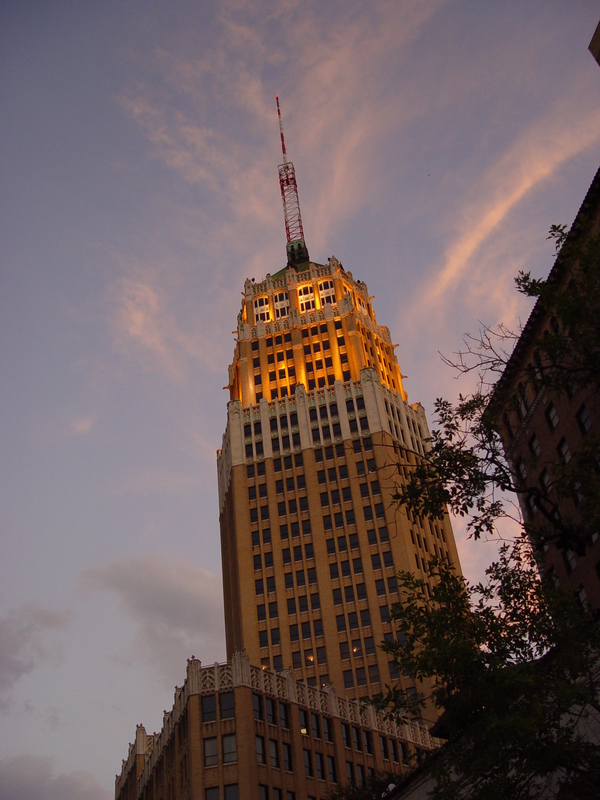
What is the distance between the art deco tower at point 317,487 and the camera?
88.9 m

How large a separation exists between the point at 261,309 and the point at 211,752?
250ft

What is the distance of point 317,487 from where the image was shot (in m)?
99.3

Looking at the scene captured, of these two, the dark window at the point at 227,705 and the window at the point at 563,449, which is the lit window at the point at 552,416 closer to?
the window at the point at 563,449

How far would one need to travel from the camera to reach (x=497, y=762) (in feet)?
78.2

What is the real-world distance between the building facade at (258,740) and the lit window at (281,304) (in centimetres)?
6519

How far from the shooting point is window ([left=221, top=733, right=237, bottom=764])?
2279 inches

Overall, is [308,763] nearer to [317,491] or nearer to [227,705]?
[227,705]

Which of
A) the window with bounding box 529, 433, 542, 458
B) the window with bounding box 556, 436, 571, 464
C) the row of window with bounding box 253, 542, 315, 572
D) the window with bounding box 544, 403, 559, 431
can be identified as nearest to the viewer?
the window with bounding box 556, 436, 571, 464

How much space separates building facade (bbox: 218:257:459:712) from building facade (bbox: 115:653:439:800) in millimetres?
12105

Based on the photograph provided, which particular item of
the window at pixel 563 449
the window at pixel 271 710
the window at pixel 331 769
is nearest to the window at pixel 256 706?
the window at pixel 271 710

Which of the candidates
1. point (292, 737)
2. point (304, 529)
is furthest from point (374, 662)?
point (292, 737)

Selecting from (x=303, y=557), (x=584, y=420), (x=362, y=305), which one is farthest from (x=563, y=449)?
(x=362, y=305)

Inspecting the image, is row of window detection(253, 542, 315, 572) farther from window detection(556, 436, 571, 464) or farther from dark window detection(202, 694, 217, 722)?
window detection(556, 436, 571, 464)

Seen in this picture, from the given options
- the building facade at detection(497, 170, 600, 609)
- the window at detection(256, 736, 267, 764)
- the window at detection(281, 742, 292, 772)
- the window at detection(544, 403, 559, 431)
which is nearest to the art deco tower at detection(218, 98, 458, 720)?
the window at detection(281, 742, 292, 772)
